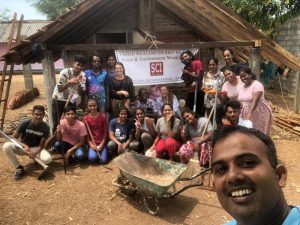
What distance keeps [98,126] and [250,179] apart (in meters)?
5.97

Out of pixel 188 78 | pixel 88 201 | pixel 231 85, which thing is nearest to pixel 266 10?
pixel 188 78

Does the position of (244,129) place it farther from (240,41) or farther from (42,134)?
(240,41)

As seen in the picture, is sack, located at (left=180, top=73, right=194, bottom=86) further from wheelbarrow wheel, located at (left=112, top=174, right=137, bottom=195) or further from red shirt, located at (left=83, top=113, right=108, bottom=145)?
wheelbarrow wheel, located at (left=112, top=174, right=137, bottom=195)

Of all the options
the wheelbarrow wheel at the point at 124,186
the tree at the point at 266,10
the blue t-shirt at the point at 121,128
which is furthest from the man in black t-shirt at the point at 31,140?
the tree at the point at 266,10

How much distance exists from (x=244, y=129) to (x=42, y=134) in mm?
5834

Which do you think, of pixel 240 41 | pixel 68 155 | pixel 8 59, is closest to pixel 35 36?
pixel 8 59

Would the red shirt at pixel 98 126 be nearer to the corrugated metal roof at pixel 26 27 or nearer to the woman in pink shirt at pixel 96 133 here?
the woman in pink shirt at pixel 96 133

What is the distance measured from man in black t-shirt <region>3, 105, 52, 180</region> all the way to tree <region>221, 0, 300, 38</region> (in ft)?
34.9

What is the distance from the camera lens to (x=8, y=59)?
24.7 feet

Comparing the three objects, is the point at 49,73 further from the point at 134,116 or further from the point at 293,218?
the point at 293,218

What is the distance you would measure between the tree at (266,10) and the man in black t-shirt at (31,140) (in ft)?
34.9

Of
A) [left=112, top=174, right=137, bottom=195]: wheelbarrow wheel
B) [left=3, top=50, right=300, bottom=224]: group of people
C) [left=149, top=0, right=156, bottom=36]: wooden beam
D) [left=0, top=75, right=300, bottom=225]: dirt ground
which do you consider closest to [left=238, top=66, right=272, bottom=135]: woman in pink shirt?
[left=3, top=50, right=300, bottom=224]: group of people

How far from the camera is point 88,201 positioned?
5.45 metres

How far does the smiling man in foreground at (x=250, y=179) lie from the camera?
112cm
